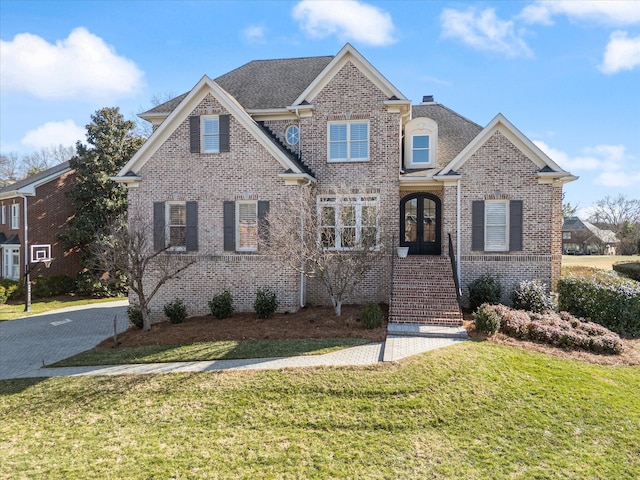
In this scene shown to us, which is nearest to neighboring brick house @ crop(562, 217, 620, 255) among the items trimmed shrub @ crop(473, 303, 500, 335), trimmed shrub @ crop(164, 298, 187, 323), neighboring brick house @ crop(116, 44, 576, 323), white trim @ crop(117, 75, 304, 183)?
neighboring brick house @ crop(116, 44, 576, 323)

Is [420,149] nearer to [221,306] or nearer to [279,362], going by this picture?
[221,306]

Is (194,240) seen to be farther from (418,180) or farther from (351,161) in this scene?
(418,180)

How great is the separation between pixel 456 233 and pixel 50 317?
17940 millimetres

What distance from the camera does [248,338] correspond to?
35.8 feet

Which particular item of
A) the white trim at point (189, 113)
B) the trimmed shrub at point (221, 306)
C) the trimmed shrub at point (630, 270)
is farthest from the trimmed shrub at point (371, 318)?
the trimmed shrub at point (630, 270)

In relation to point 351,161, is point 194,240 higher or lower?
lower

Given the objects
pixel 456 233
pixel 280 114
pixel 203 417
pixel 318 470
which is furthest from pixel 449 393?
pixel 280 114

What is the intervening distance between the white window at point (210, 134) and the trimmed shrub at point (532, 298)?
1190 centimetres

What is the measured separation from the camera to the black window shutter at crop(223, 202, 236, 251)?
13.8 m

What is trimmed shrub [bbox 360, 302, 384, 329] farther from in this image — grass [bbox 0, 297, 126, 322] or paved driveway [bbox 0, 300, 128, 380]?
grass [bbox 0, 297, 126, 322]

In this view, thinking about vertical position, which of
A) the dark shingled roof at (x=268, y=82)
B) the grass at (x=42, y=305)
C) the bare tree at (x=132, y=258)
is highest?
the dark shingled roof at (x=268, y=82)

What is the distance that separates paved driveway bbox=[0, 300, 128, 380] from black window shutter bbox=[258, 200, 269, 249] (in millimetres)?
6368

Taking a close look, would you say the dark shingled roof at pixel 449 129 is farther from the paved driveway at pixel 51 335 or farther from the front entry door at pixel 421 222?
the paved driveway at pixel 51 335

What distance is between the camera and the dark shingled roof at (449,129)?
52.6ft
